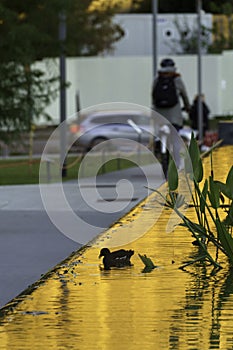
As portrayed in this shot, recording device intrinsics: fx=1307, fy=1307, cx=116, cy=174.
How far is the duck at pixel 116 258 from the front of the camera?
21.6ft

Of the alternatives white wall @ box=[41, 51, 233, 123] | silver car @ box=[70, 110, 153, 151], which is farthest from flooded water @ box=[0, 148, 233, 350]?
white wall @ box=[41, 51, 233, 123]

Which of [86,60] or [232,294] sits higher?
[232,294]

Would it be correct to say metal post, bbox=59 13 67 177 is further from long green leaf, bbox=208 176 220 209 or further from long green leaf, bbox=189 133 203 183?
long green leaf, bbox=208 176 220 209

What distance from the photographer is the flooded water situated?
15.0 feet

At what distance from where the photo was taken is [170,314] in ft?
16.9

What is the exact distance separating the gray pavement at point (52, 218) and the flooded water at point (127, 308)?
3.56 meters

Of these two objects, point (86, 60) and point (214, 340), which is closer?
point (214, 340)

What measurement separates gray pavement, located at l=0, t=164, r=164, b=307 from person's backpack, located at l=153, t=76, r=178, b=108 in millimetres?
1361

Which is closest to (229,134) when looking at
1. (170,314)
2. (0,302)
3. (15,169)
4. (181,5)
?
(15,169)

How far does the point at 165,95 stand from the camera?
22.1m

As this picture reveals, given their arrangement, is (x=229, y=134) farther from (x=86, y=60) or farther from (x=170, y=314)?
(x=86, y=60)

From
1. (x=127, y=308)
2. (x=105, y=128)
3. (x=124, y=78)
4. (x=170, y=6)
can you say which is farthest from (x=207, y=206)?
(x=170, y=6)

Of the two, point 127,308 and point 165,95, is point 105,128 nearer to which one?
point 165,95

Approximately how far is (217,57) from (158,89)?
41915 mm
